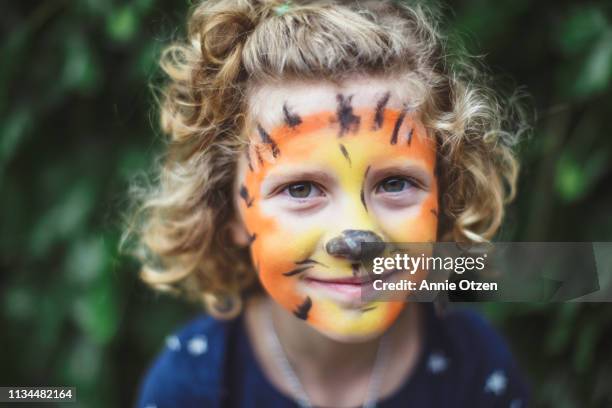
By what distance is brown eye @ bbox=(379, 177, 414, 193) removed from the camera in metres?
1.08

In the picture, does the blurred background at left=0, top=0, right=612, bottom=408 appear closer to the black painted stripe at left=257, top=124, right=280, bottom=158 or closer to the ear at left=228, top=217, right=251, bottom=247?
the ear at left=228, top=217, right=251, bottom=247

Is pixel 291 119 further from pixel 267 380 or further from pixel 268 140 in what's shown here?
pixel 267 380

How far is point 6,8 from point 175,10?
61 centimetres

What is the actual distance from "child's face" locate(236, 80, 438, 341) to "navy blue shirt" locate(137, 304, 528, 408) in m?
0.33

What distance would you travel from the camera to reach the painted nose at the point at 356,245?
1.03 meters

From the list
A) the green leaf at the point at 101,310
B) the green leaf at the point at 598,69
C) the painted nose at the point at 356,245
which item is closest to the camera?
the painted nose at the point at 356,245

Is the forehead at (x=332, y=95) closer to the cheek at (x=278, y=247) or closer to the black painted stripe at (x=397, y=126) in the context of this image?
the black painted stripe at (x=397, y=126)

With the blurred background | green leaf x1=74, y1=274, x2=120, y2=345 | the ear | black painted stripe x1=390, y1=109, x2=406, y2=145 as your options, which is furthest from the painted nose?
green leaf x1=74, y1=274, x2=120, y2=345

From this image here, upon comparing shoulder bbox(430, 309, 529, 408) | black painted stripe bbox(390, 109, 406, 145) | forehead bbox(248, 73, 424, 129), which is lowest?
shoulder bbox(430, 309, 529, 408)

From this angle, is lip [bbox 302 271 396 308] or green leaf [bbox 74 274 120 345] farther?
green leaf [bbox 74 274 120 345]

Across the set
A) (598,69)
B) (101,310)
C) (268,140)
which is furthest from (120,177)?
(598,69)

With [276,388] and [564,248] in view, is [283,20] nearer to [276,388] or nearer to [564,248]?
[276,388]

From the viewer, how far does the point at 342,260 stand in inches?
41.8

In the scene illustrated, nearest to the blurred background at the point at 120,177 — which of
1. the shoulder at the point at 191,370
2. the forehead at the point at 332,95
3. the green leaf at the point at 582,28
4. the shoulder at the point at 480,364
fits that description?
the green leaf at the point at 582,28
